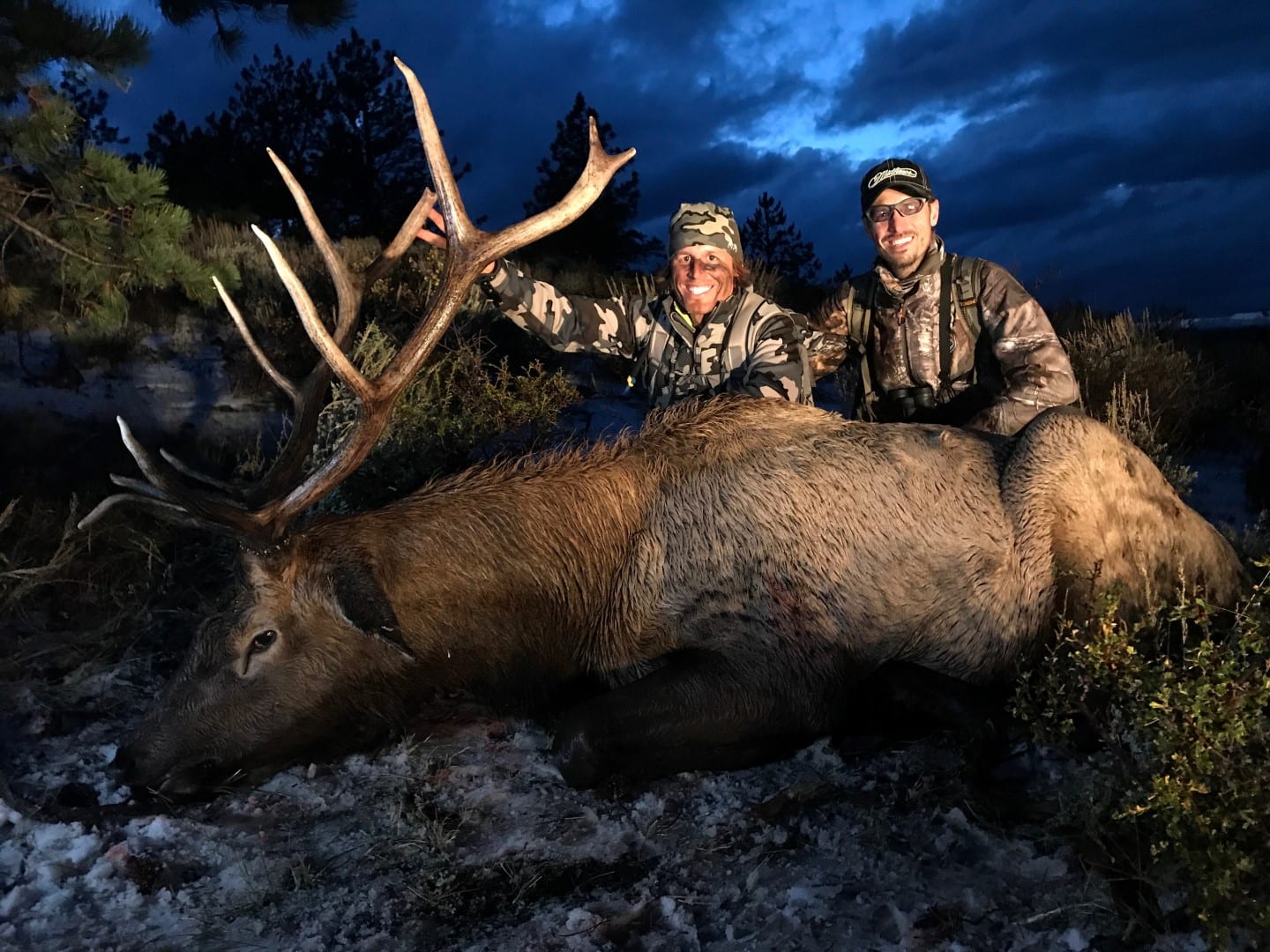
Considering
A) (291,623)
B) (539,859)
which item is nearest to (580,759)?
(539,859)

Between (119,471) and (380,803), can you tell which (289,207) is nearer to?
(119,471)

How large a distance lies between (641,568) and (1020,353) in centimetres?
238

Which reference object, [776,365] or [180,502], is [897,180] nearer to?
[776,365]

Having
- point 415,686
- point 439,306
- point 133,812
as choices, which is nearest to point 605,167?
point 439,306

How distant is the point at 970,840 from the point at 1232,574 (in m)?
1.97

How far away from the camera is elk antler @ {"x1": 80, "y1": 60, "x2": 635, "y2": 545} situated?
2.86m

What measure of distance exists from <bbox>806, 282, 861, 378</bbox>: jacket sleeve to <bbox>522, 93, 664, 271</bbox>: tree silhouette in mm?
10506

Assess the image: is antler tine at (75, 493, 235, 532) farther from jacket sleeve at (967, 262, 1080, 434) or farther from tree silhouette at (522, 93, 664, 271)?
tree silhouette at (522, 93, 664, 271)

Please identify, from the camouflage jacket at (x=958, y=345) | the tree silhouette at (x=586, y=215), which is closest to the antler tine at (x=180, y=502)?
the camouflage jacket at (x=958, y=345)

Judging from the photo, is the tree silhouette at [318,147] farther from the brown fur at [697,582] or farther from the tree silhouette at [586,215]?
the brown fur at [697,582]

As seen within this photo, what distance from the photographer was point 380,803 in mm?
2893

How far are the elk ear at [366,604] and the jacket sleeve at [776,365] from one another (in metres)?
2.07

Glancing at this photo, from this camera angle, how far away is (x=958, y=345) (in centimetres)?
483

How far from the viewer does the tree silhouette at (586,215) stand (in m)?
17.5
